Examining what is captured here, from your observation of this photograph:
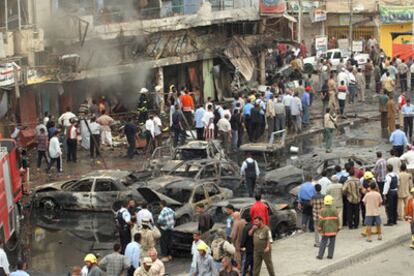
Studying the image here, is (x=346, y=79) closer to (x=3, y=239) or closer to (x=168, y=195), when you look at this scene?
(x=168, y=195)

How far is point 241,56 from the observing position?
4212cm

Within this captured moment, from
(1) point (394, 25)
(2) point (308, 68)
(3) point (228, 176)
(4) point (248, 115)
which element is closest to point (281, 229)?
(3) point (228, 176)

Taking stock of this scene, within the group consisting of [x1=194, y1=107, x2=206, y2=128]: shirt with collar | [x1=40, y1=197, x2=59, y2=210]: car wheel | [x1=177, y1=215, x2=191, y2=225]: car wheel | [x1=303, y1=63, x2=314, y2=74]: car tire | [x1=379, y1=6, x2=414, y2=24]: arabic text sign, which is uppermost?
[x1=379, y1=6, x2=414, y2=24]: arabic text sign

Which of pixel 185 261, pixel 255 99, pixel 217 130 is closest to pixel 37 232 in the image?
pixel 185 261

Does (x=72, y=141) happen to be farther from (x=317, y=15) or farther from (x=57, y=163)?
(x=317, y=15)

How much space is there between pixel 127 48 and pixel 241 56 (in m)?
6.96

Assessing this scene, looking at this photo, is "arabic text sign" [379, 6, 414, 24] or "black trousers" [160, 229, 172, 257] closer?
"black trousers" [160, 229, 172, 257]

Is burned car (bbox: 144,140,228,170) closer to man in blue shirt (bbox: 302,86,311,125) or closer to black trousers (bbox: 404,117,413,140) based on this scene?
black trousers (bbox: 404,117,413,140)

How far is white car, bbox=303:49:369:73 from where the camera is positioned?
46.0m

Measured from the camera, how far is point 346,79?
37.6m

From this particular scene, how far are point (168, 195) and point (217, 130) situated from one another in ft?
30.3

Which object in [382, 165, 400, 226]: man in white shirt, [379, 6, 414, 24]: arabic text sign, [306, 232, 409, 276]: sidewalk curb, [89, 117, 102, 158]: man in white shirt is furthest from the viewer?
[379, 6, 414, 24]: arabic text sign

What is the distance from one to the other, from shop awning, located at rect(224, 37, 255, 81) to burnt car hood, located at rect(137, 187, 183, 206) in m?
20.5

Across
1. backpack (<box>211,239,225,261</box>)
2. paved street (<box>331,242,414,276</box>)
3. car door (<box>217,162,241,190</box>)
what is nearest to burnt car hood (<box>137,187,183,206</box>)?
car door (<box>217,162,241,190</box>)
